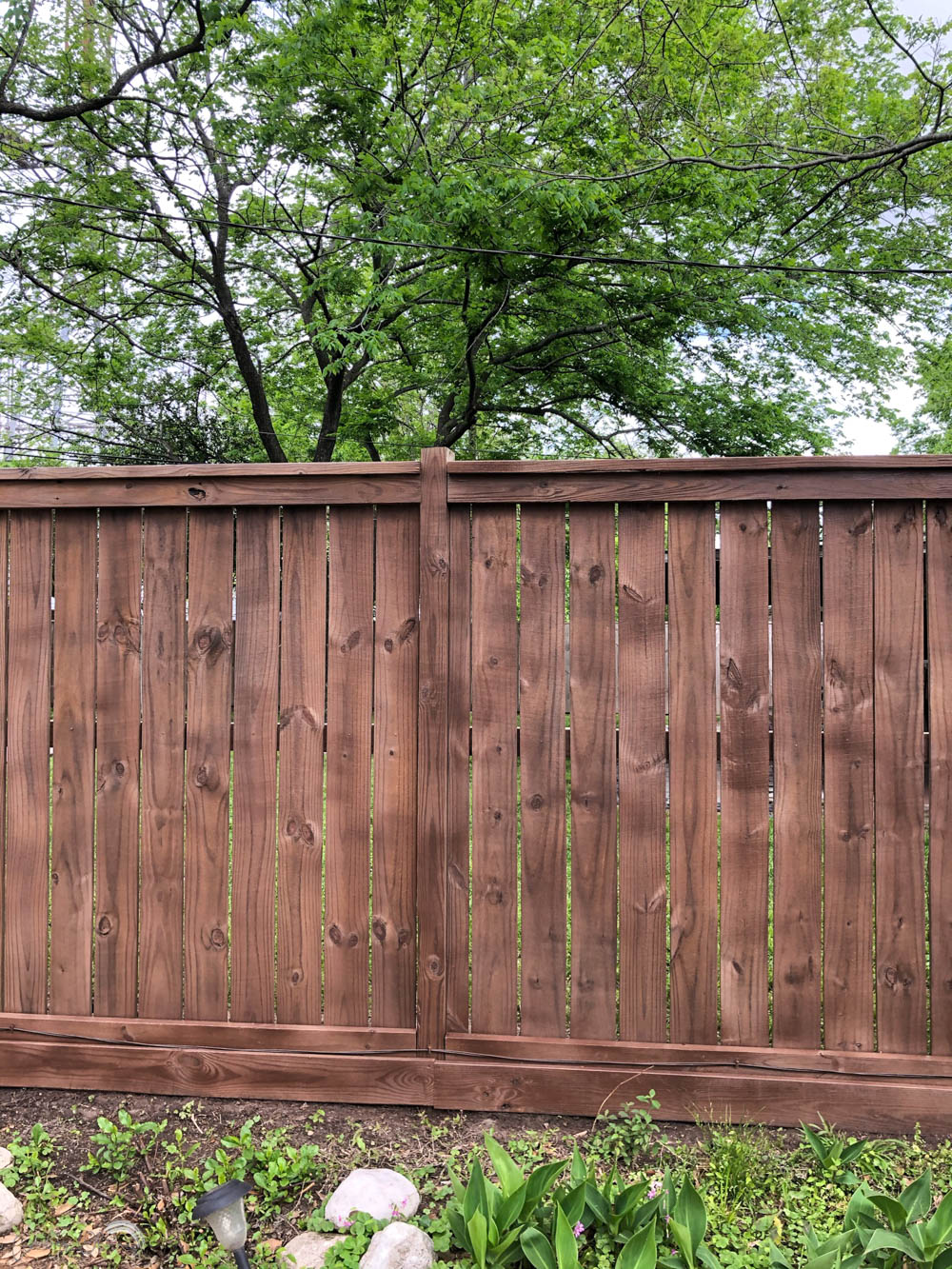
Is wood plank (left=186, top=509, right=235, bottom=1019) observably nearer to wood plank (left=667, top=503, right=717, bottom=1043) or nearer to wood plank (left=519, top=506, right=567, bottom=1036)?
wood plank (left=519, top=506, right=567, bottom=1036)

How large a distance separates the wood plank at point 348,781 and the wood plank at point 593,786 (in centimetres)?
56

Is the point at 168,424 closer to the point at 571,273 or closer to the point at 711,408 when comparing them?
the point at 571,273

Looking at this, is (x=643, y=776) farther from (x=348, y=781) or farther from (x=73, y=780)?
(x=73, y=780)

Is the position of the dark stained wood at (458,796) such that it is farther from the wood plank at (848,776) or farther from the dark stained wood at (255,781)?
the wood plank at (848,776)

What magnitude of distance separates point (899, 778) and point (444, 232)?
5.66 m

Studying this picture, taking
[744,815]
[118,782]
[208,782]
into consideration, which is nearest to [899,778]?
[744,815]

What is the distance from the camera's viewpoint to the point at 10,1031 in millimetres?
2246

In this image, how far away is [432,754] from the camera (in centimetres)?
213

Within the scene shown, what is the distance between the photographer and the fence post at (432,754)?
6.93 ft

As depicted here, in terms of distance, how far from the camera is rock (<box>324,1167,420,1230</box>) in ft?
5.67

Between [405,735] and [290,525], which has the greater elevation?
[290,525]

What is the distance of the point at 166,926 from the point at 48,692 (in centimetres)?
75

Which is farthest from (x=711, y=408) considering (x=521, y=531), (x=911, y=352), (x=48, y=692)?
(x=48, y=692)

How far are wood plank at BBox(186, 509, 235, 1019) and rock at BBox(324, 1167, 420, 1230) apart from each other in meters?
0.62
